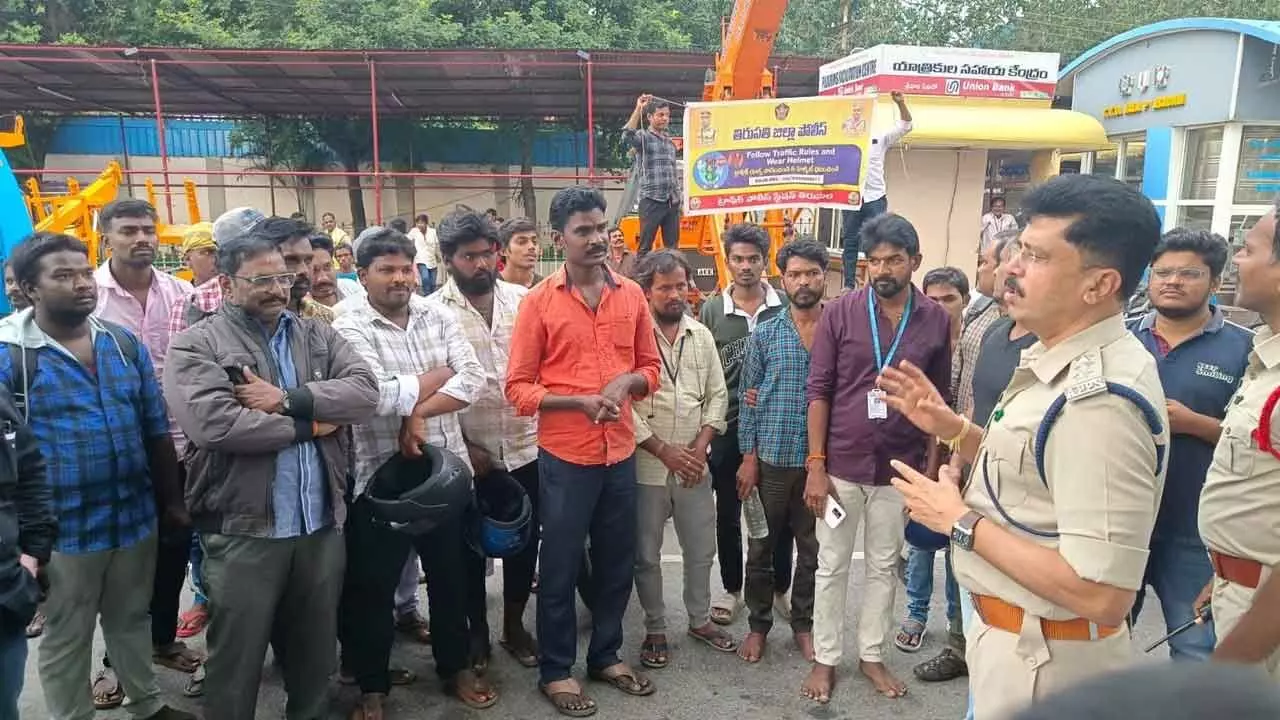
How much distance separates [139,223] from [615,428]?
2.36 meters

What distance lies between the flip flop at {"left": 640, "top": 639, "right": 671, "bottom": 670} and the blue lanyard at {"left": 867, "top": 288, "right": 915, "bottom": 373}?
5.07ft

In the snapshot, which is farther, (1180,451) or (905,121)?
(905,121)

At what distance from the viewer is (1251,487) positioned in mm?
1838

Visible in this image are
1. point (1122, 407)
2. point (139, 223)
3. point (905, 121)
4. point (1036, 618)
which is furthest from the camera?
point (905, 121)

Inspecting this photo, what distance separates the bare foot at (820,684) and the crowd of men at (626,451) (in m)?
0.01

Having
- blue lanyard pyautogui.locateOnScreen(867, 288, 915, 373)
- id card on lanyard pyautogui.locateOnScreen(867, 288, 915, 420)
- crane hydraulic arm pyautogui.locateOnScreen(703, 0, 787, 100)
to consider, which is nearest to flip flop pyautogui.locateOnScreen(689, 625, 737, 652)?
id card on lanyard pyautogui.locateOnScreen(867, 288, 915, 420)

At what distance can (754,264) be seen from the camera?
3.88 metres

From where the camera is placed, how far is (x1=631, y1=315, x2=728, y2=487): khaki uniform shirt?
3.53m

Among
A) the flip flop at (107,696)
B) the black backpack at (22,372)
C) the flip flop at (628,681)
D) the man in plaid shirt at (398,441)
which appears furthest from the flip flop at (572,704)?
the black backpack at (22,372)

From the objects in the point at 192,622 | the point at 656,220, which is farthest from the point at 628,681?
the point at 656,220

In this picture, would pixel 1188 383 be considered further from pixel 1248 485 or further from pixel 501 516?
pixel 501 516

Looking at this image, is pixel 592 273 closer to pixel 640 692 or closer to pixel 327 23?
pixel 640 692

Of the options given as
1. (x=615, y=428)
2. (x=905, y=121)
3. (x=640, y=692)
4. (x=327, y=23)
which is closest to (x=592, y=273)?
(x=615, y=428)

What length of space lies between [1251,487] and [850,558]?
1.56m
